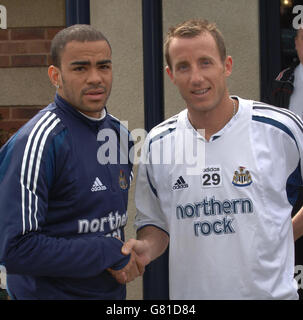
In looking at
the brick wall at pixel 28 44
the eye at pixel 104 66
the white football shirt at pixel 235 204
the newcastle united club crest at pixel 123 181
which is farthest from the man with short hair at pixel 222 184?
the brick wall at pixel 28 44

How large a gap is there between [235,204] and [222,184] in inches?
4.1

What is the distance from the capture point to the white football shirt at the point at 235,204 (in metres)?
2.51

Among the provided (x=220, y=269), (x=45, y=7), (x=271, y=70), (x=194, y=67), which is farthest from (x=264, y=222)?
(x=45, y=7)

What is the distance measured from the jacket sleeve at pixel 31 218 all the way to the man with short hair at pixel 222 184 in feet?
0.99

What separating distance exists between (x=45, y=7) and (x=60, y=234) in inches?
114

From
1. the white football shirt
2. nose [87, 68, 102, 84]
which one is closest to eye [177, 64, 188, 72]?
the white football shirt

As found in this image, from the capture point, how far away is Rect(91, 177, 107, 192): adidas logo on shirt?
2.39 m

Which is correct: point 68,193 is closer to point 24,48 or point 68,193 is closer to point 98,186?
point 98,186

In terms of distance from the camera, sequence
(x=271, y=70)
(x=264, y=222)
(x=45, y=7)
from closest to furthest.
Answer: (x=264, y=222)
(x=271, y=70)
(x=45, y=7)

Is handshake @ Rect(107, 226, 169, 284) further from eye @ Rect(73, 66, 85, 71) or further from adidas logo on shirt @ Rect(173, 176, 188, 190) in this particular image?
eye @ Rect(73, 66, 85, 71)

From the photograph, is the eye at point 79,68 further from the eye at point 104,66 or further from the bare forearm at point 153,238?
the bare forearm at point 153,238

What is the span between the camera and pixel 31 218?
2229 millimetres
